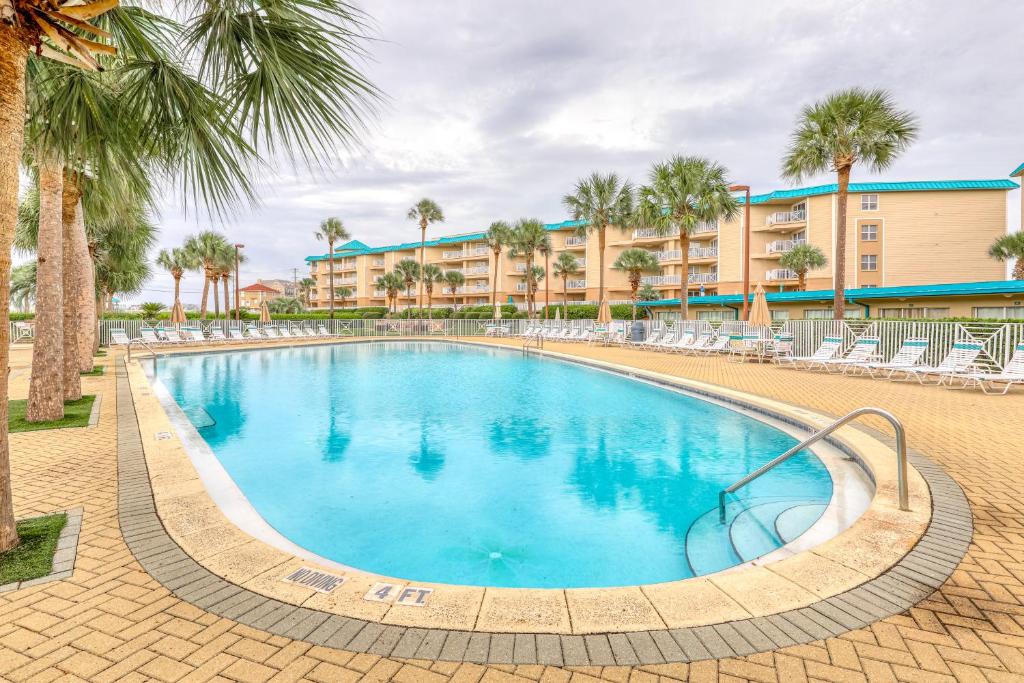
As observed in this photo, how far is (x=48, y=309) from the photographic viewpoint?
683 cm

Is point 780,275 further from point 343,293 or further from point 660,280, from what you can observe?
point 343,293

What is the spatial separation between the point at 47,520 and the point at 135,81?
320 centimetres

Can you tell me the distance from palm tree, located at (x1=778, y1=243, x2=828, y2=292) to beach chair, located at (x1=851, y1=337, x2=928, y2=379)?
1009 inches

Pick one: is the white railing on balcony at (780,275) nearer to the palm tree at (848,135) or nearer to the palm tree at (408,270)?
the palm tree at (848,135)

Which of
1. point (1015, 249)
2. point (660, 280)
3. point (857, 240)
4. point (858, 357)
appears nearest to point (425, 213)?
point (660, 280)

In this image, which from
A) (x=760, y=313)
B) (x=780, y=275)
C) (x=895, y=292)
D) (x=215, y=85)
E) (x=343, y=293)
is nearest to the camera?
(x=215, y=85)

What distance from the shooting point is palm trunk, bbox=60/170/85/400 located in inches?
323

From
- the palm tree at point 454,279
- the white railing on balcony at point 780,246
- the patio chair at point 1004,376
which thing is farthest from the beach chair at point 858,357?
the palm tree at point 454,279

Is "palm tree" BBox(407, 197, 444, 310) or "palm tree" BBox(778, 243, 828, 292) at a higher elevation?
"palm tree" BBox(407, 197, 444, 310)

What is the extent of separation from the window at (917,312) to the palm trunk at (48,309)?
31.4m

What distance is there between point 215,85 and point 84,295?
1295cm

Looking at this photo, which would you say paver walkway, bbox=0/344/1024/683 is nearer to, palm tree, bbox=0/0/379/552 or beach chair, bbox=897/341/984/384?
palm tree, bbox=0/0/379/552

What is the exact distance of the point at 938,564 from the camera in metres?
2.96

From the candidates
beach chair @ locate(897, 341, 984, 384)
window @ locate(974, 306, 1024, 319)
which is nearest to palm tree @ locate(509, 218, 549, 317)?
window @ locate(974, 306, 1024, 319)
